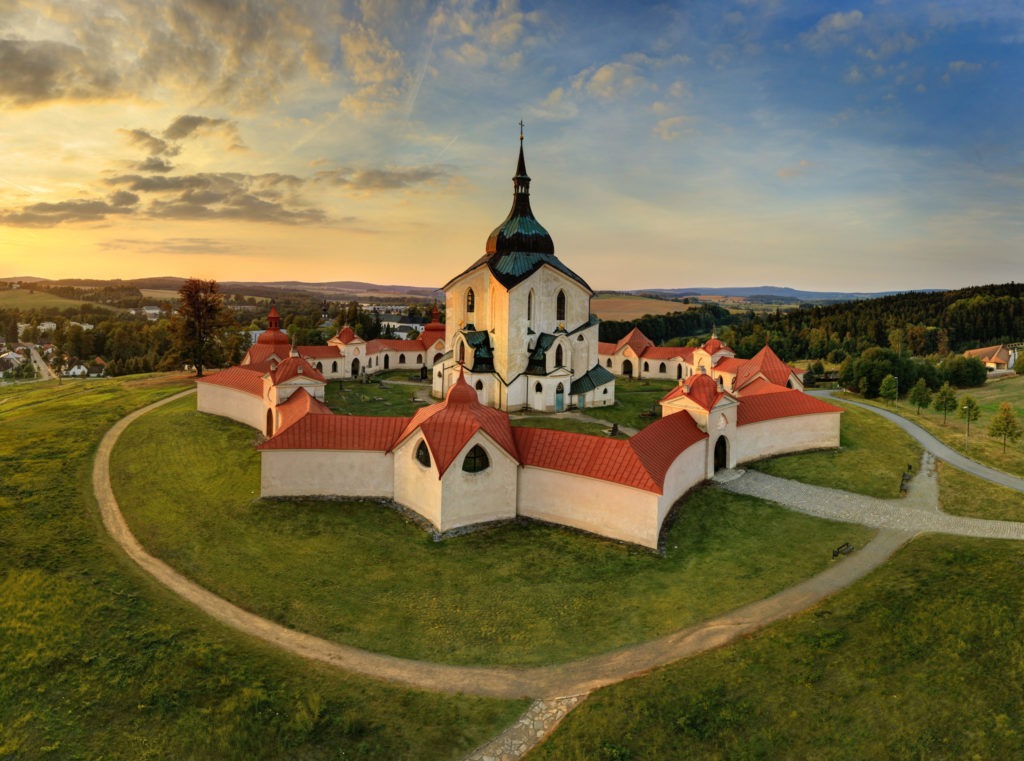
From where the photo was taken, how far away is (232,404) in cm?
3991

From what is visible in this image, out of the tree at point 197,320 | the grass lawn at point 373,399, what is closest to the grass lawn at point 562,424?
the grass lawn at point 373,399

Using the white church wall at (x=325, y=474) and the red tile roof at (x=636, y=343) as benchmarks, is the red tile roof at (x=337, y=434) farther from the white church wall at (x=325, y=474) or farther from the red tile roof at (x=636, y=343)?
the red tile roof at (x=636, y=343)

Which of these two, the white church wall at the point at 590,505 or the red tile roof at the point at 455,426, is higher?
the red tile roof at the point at 455,426

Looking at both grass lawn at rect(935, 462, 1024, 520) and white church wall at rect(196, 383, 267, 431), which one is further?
white church wall at rect(196, 383, 267, 431)

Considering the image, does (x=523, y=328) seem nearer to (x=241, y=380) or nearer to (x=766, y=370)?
(x=241, y=380)

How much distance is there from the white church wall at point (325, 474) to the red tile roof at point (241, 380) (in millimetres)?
11886

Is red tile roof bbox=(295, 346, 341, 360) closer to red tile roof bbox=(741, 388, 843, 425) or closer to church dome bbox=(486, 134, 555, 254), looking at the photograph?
church dome bbox=(486, 134, 555, 254)

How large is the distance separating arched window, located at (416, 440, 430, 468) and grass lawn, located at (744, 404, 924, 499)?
758 inches

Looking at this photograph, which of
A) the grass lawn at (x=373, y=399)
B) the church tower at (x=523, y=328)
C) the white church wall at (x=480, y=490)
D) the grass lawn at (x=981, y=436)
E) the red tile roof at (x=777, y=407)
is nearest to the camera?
the white church wall at (x=480, y=490)

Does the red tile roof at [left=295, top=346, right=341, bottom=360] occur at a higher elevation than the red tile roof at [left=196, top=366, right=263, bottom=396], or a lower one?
→ higher

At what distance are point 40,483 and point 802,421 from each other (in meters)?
42.3

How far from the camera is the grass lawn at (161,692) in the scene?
44.7 feet

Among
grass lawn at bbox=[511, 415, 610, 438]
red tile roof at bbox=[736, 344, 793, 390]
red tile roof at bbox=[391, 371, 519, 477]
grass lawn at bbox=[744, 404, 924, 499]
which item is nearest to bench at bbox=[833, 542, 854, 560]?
grass lawn at bbox=[744, 404, 924, 499]

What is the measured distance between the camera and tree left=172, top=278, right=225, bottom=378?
169 feet
